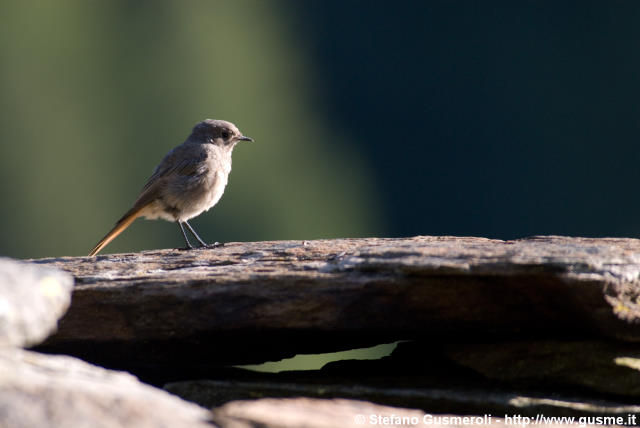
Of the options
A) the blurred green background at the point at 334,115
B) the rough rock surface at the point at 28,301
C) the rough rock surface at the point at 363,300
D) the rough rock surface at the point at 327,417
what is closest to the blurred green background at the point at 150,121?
the blurred green background at the point at 334,115

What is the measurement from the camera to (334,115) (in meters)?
90.7

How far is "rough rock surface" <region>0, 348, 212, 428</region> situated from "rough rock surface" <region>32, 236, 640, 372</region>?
1.53m

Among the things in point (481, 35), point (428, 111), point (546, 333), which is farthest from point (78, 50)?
point (546, 333)

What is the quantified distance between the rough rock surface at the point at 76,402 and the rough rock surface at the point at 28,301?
0.15m

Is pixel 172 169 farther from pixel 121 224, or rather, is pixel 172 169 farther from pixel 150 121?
pixel 150 121

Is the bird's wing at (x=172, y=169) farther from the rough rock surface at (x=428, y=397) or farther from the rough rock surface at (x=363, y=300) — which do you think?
the rough rock surface at (x=428, y=397)

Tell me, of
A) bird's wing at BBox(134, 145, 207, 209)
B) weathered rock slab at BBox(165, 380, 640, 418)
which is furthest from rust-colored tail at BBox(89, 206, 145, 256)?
weathered rock slab at BBox(165, 380, 640, 418)

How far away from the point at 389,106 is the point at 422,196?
1185 cm

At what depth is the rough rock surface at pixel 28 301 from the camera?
3.93 m

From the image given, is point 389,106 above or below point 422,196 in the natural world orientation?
above

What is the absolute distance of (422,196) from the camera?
258ft

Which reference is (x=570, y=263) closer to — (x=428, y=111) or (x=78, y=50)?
(x=428, y=111)

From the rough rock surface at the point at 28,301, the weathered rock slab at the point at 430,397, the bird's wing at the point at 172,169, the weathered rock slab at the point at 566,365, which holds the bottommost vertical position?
the weathered rock slab at the point at 430,397

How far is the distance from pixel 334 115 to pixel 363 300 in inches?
3387
